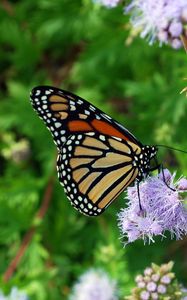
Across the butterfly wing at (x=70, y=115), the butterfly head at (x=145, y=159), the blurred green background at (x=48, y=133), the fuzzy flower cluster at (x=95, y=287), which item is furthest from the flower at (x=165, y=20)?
the fuzzy flower cluster at (x=95, y=287)

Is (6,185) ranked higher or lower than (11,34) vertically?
lower

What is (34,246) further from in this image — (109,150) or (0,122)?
(109,150)

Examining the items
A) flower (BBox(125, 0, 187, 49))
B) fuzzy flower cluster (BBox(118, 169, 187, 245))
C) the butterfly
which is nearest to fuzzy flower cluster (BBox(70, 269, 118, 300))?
the butterfly

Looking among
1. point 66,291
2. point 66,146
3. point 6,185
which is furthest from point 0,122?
point 66,146

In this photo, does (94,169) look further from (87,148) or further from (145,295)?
Answer: (145,295)

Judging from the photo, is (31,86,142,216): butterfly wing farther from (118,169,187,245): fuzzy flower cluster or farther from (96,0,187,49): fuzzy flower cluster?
(96,0,187,49): fuzzy flower cluster

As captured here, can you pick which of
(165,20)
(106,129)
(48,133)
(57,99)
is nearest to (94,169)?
(106,129)
